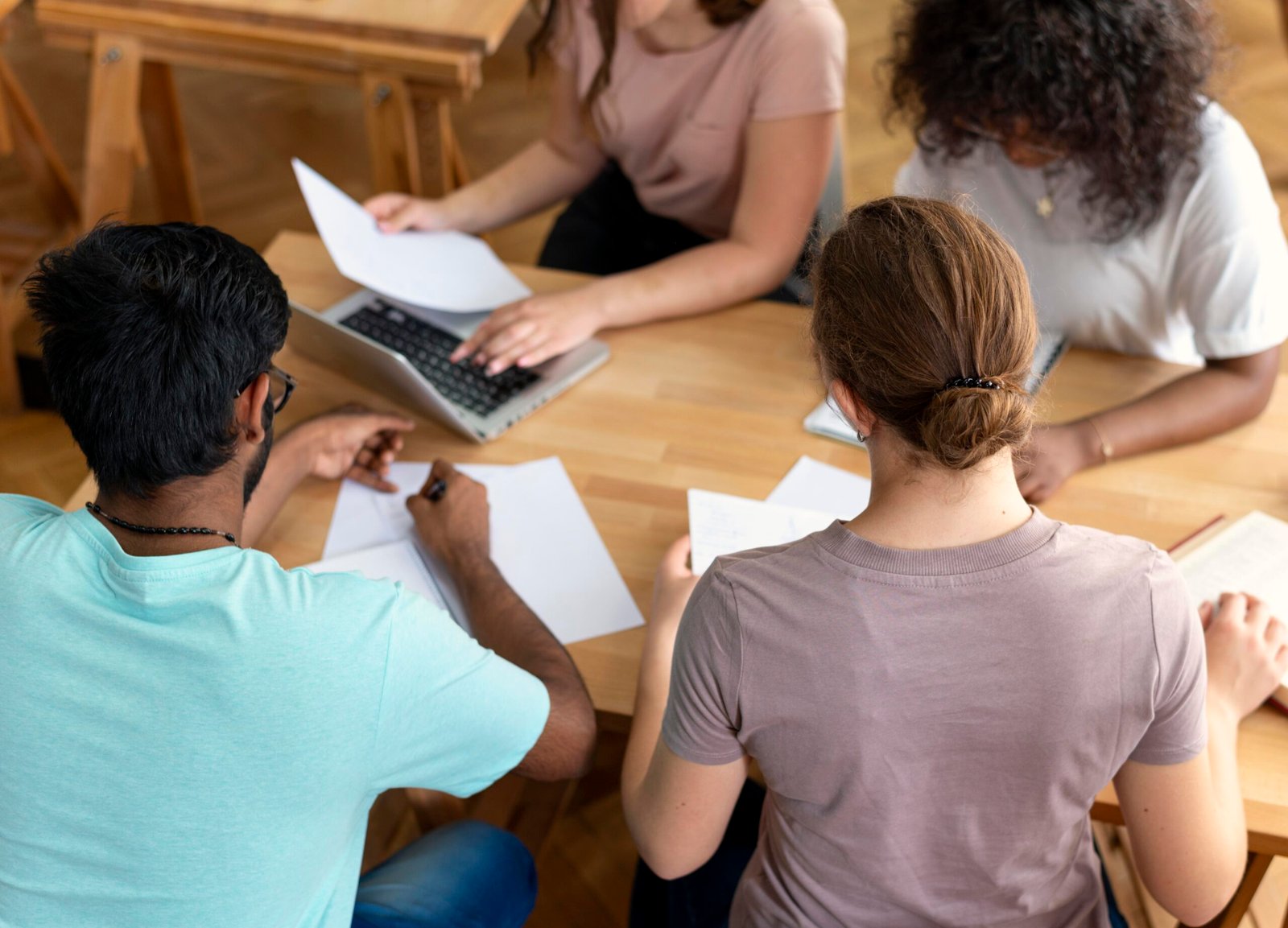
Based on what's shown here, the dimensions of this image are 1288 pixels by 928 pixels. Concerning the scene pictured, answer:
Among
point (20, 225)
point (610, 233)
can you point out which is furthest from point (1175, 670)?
point (20, 225)

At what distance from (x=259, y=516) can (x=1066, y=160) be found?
3.27ft

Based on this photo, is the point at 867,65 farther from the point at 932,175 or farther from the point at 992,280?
the point at 992,280

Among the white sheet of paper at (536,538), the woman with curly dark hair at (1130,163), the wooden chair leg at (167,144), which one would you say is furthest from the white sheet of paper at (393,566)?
the wooden chair leg at (167,144)

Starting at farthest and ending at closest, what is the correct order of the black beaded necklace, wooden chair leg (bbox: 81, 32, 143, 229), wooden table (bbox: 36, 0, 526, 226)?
1. wooden chair leg (bbox: 81, 32, 143, 229)
2. wooden table (bbox: 36, 0, 526, 226)
3. the black beaded necklace

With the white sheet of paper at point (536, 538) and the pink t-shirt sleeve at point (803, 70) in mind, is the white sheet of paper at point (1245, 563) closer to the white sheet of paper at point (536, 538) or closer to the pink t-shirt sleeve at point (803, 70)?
the white sheet of paper at point (536, 538)

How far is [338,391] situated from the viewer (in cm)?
144

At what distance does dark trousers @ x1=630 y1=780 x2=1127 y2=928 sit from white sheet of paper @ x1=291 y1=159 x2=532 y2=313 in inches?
29.0

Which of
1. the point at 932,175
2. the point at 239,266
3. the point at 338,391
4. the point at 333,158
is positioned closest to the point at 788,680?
the point at 239,266

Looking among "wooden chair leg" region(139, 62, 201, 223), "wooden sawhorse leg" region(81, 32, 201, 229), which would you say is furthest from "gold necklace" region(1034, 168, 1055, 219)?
"wooden chair leg" region(139, 62, 201, 223)

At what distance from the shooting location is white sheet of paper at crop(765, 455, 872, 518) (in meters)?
1.28

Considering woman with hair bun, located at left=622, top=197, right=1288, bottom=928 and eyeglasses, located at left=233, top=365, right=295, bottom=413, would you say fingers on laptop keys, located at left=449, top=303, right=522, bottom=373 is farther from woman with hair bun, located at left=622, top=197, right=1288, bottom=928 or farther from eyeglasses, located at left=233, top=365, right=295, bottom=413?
woman with hair bun, located at left=622, top=197, right=1288, bottom=928

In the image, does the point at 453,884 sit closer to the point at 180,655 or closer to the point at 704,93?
the point at 180,655

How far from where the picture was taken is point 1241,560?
1163 mm

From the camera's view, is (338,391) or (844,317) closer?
(844,317)
